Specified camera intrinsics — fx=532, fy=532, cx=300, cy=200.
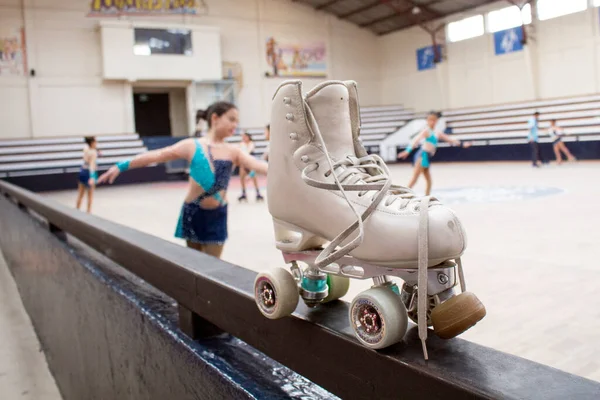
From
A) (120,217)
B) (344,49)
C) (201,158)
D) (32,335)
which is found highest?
(344,49)

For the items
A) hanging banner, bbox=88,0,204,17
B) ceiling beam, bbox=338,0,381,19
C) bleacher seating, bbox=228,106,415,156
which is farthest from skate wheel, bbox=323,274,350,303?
ceiling beam, bbox=338,0,381,19

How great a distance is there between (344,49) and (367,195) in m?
25.8

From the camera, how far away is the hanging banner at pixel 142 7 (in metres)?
20.8

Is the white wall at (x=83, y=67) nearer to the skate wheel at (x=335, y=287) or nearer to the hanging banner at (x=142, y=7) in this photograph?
the hanging banner at (x=142, y=7)

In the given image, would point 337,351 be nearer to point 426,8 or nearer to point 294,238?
point 294,238

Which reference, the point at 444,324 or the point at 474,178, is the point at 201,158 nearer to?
the point at 444,324

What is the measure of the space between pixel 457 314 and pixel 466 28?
23896 millimetres

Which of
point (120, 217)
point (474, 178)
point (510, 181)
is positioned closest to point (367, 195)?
point (120, 217)

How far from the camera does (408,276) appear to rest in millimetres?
794

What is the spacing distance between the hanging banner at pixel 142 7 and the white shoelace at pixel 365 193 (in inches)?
886

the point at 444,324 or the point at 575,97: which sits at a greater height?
the point at 575,97

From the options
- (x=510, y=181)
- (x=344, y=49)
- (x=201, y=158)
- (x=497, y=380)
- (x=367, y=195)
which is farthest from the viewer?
(x=344, y=49)

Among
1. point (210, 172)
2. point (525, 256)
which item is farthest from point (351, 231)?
point (525, 256)

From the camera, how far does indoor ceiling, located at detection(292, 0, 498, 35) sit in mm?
21737
